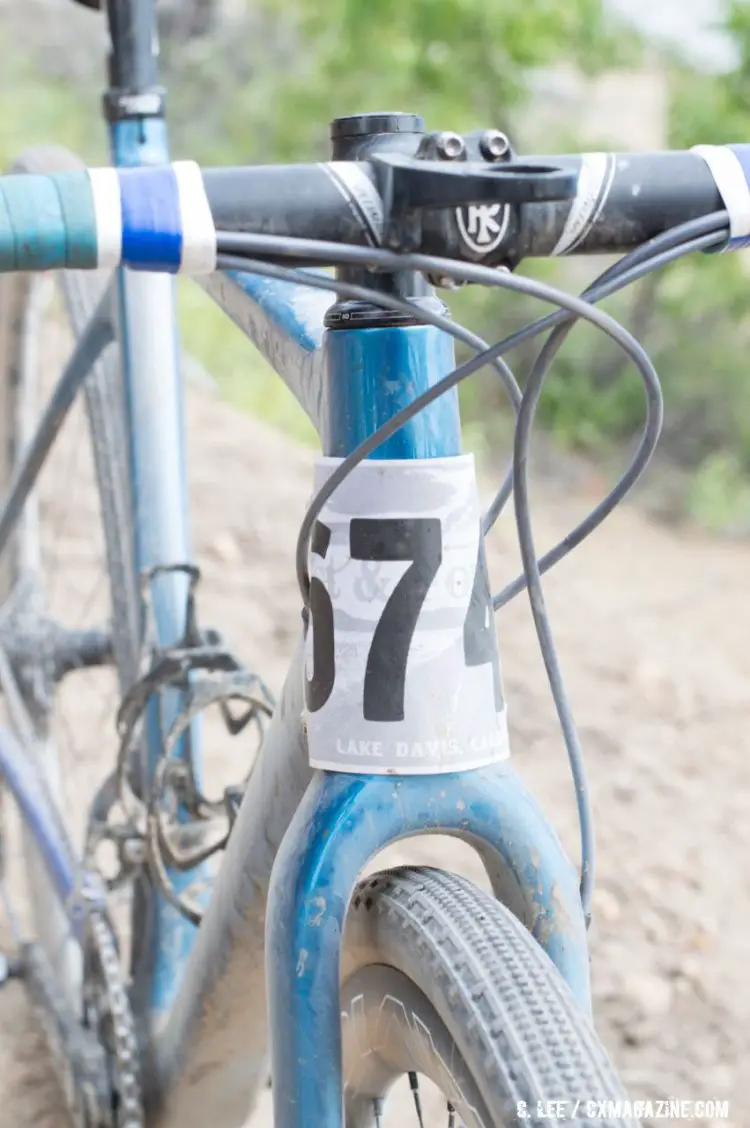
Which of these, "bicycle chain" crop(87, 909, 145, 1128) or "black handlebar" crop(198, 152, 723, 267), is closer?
"black handlebar" crop(198, 152, 723, 267)

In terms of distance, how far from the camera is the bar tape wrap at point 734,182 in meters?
0.60

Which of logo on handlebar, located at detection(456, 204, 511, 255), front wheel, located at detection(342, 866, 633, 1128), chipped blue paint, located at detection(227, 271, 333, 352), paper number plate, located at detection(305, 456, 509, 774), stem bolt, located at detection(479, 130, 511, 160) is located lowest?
front wheel, located at detection(342, 866, 633, 1128)

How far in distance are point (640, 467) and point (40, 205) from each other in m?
0.31

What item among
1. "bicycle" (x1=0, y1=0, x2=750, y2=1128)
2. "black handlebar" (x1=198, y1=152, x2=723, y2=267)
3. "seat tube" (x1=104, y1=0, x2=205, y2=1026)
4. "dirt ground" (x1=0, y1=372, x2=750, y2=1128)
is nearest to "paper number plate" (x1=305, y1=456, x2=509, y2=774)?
"bicycle" (x1=0, y1=0, x2=750, y2=1128)

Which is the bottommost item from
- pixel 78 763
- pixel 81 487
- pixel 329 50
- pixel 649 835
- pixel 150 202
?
pixel 649 835

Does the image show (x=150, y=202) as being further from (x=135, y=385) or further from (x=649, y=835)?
(x=649, y=835)

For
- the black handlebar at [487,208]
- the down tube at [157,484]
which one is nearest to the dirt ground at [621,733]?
the down tube at [157,484]

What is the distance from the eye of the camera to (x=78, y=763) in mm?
2023

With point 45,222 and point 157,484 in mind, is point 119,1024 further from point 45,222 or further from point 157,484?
point 45,222

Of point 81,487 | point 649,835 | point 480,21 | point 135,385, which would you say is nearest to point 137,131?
point 135,385

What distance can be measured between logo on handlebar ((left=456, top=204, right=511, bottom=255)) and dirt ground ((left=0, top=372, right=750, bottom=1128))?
1.14 meters

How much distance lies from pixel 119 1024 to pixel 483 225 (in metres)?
0.78

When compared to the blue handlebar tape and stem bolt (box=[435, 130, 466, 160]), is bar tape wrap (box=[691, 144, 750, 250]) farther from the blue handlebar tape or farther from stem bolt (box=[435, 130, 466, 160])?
the blue handlebar tape

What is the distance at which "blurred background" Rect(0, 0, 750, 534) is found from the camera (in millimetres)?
4633
